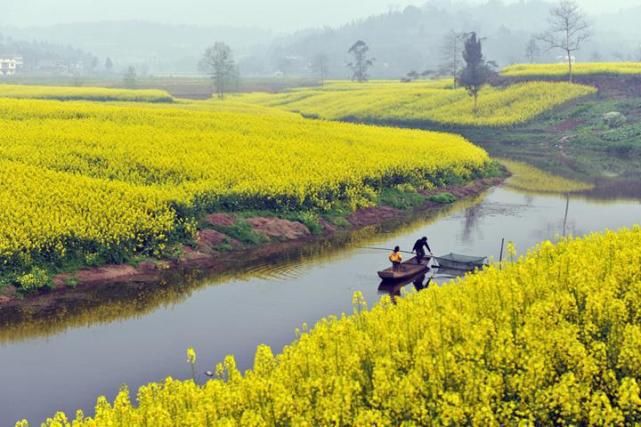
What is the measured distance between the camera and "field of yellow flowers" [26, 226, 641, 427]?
42.3ft

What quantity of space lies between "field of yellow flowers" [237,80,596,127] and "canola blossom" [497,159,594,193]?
26030mm

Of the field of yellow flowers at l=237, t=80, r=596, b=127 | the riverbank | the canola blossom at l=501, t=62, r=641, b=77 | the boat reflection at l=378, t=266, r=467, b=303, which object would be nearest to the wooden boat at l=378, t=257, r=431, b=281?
the boat reflection at l=378, t=266, r=467, b=303

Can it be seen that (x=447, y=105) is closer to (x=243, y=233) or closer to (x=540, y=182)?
(x=540, y=182)

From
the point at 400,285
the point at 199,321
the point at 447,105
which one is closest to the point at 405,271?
the point at 400,285

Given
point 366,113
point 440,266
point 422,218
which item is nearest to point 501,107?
point 366,113

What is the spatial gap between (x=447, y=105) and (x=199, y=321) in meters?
78.0

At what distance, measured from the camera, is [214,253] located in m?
35.3

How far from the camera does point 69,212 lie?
33.2 metres

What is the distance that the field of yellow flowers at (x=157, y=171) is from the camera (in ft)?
105

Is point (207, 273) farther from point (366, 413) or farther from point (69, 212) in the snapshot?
point (366, 413)

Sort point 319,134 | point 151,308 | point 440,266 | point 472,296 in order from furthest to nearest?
1. point 319,134
2. point 440,266
3. point 151,308
4. point 472,296

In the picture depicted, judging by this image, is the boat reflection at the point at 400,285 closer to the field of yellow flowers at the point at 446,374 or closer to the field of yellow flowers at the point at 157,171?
the field of yellow flowers at the point at 157,171

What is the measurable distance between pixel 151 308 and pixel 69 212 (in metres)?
7.55

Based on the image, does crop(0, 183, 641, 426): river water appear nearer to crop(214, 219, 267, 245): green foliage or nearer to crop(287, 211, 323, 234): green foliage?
crop(287, 211, 323, 234): green foliage
